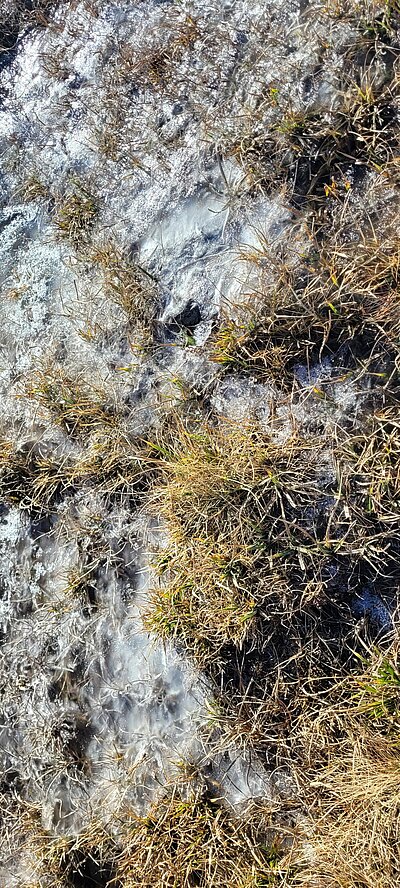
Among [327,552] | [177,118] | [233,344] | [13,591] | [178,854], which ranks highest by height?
[177,118]

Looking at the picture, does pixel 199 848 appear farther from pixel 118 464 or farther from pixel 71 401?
pixel 71 401

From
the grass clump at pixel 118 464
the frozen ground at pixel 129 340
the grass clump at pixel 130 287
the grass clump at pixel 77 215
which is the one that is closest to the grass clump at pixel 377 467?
the frozen ground at pixel 129 340

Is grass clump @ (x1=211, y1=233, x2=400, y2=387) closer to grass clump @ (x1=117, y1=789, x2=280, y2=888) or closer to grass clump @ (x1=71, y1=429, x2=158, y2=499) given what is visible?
grass clump @ (x1=71, y1=429, x2=158, y2=499)

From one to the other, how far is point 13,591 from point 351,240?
2082mm

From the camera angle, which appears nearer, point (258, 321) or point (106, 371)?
point (258, 321)

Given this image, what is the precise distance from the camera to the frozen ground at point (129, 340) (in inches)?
111

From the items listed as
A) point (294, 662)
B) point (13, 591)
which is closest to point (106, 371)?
point (13, 591)

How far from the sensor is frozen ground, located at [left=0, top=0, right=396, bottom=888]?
2.81m

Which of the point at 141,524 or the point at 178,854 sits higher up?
the point at 141,524

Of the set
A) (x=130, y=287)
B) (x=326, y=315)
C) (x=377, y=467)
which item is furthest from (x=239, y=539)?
(x=130, y=287)

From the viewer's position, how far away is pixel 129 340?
9.91 feet

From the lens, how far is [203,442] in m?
2.78

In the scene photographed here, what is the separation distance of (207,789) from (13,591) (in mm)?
1178

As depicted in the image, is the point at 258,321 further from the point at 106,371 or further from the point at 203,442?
the point at 106,371
